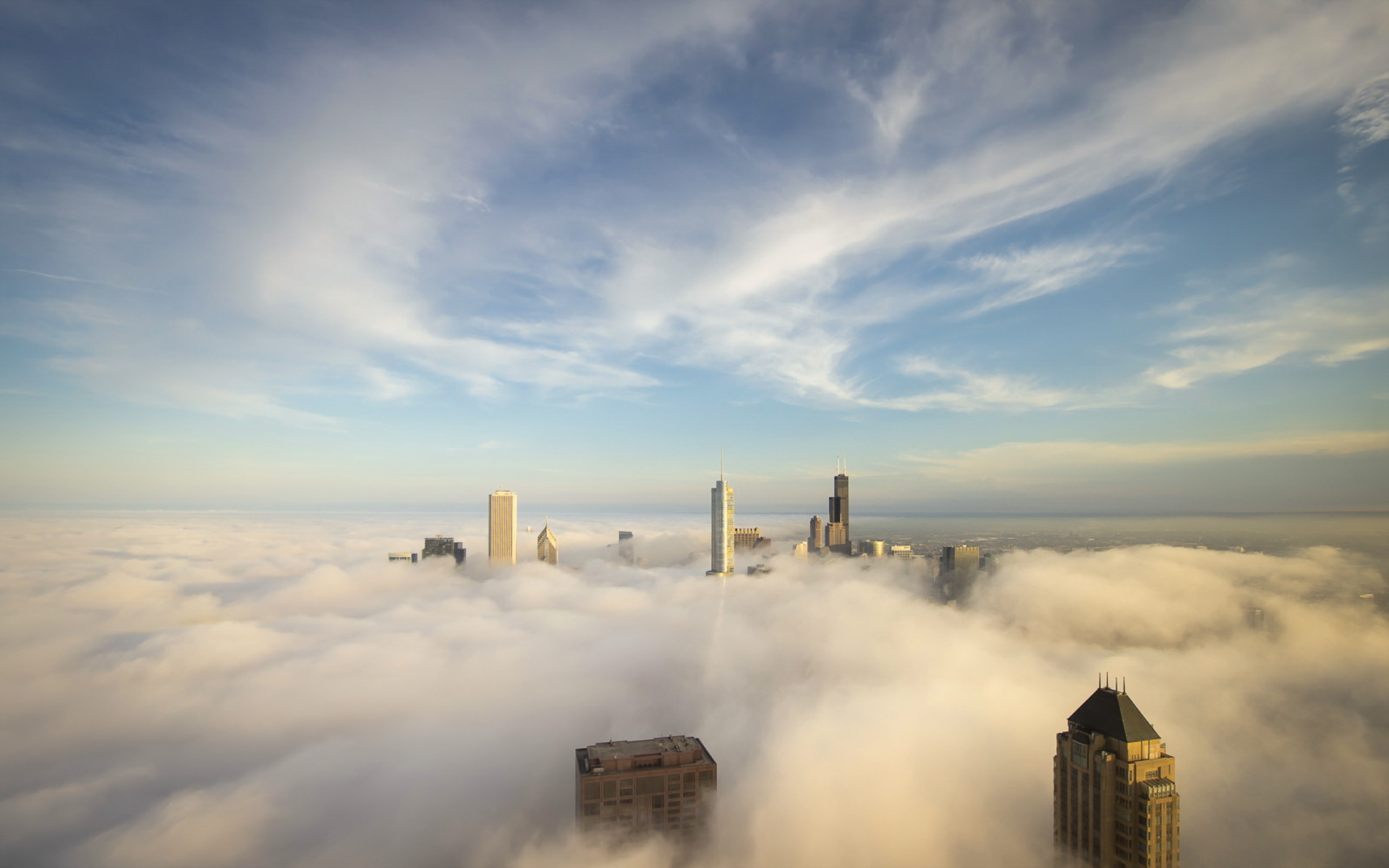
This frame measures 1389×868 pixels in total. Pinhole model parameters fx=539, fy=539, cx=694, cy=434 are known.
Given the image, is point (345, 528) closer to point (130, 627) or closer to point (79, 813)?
point (130, 627)

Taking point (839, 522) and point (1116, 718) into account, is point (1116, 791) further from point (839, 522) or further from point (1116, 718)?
point (839, 522)

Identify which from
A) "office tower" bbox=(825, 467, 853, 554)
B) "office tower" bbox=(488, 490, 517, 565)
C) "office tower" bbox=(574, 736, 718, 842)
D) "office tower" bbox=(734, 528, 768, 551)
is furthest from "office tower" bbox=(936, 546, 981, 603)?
"office tower" bbox=(488, 490, 517, 565)

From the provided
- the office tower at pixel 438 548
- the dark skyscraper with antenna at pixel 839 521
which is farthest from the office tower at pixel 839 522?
the office tower at pixel 438 548

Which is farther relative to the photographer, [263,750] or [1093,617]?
[1093,617]

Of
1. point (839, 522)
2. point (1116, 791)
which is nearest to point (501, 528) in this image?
point (839, 522)

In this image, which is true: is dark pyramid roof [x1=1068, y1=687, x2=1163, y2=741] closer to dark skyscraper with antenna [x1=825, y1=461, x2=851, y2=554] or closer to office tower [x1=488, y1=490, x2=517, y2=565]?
dark skyscraper with antenna [x1=825, y1=461, x2=851, y2=554]

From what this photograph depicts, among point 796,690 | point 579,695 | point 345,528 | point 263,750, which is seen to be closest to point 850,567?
point 796,690
